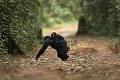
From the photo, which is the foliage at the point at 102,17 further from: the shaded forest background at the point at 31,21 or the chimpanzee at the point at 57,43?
the chimpanzee at the point at 57,43

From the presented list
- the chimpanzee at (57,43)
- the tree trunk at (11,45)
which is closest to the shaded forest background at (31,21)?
the tree trunk at (11,45)

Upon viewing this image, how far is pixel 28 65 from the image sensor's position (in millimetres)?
12234

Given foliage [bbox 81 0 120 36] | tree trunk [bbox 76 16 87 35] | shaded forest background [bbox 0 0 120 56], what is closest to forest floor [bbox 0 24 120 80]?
shaded forest background [bbox 0 0 120 56]

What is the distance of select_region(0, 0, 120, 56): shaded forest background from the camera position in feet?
46.2

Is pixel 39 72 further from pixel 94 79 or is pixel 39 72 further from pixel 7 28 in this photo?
pixel 7 28

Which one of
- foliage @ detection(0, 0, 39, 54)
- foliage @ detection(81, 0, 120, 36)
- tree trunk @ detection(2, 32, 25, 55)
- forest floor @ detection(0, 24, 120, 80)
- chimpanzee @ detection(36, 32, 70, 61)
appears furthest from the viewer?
foliage @ detection(81, 0, 120, 36)

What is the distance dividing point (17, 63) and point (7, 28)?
6.41ft

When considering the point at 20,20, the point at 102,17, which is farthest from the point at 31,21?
the point at 102,17

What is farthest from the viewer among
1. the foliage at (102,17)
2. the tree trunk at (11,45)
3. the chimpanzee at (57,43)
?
the foliage at (102,17)

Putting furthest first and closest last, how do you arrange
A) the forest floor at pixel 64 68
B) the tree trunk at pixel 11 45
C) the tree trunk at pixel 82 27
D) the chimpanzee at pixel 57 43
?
the tree trunk at pixel 82 27, the tree trunk at pixel 11 45, the chimpanzee at pixel 57 43, the forest floor at pixel 64 68

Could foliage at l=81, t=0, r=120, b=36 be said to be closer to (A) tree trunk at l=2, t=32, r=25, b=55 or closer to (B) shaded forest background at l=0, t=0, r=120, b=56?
(B) shaded forest background at l=0, t=0, r=120, b=56

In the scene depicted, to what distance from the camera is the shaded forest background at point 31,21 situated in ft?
46.2

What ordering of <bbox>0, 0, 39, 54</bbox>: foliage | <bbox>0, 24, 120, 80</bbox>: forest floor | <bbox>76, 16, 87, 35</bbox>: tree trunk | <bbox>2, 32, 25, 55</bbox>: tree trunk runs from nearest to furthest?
1. <bbox>0, 24, 120, 80</bbox>: forest floor
2. <bbox>2, 32, 25, 55</bbox>: tree trunk
3. <bbox>0, 0, 39, 54</bbox>: foliage
4. <bbox>76, 16, 87, 35</bbox>: tree trunk

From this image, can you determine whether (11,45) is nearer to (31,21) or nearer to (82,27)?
(31,21)
